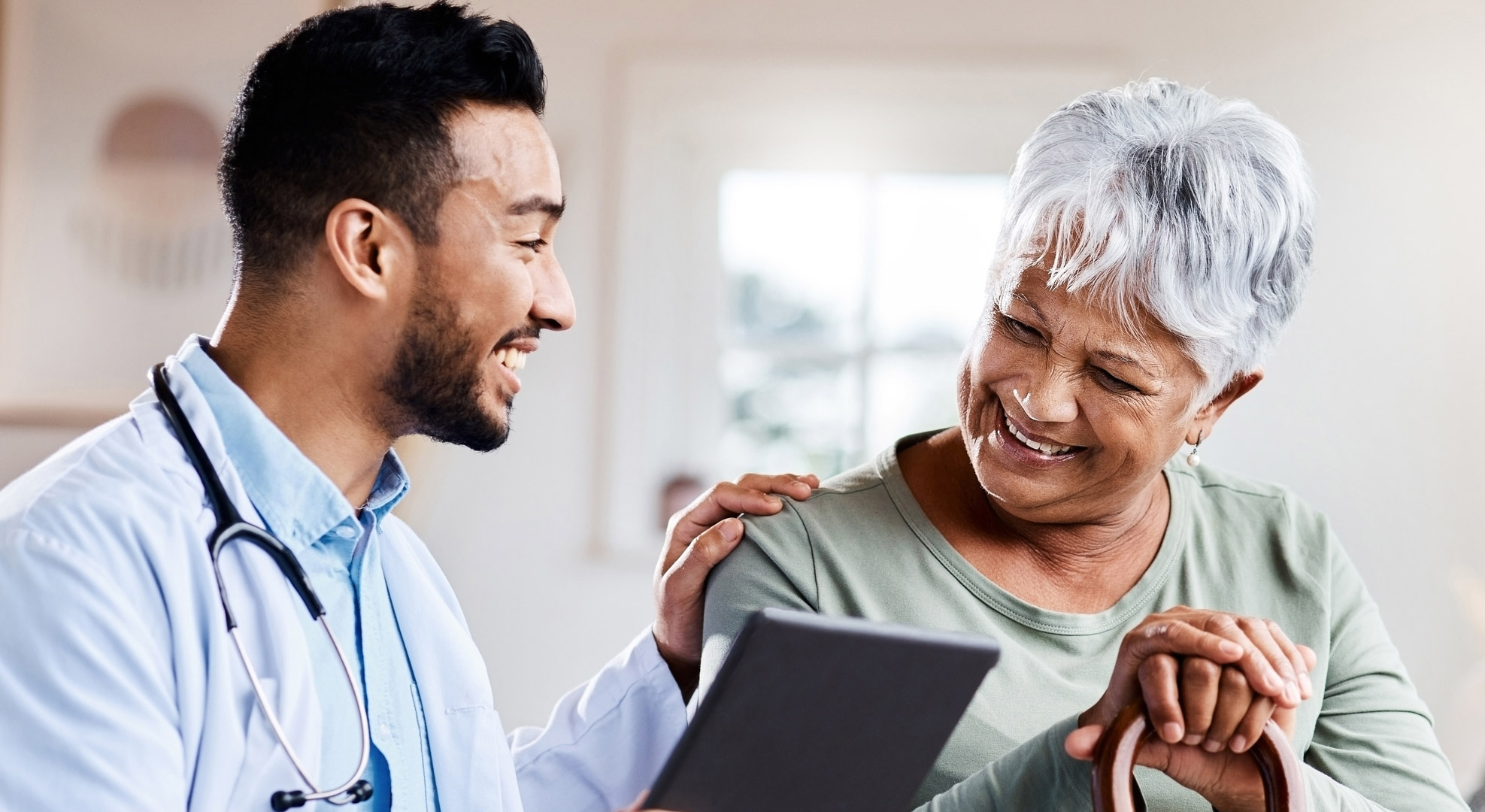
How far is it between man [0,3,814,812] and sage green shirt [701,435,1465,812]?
3.1 inches

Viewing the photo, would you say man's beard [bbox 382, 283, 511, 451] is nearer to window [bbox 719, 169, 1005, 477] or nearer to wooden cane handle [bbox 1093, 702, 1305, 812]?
wooden cane handle [bbox 1093, 702, 1305, 812]

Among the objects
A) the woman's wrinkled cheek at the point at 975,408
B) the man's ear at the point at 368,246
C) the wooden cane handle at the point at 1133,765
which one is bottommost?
the wooden cane handle at the point at 1133,765

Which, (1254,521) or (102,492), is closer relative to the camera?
(102,492)

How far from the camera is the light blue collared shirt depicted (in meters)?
1.14

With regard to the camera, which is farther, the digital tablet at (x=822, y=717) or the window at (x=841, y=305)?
the window at (x=841, y=305)

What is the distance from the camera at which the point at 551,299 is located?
1.32m

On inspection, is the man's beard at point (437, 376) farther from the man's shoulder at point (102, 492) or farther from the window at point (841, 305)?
the window at point (841, 305)

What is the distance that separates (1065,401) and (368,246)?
687 mm

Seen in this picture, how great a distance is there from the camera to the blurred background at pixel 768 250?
305cm

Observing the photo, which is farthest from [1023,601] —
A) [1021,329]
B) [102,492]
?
[102,492]

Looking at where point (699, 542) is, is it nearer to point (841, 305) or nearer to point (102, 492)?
point (102, 492)

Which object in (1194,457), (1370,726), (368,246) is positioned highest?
(368,246)

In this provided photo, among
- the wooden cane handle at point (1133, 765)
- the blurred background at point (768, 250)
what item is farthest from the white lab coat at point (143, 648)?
the blurred background at point (768, 250)

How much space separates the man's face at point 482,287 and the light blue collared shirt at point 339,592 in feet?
0.38
